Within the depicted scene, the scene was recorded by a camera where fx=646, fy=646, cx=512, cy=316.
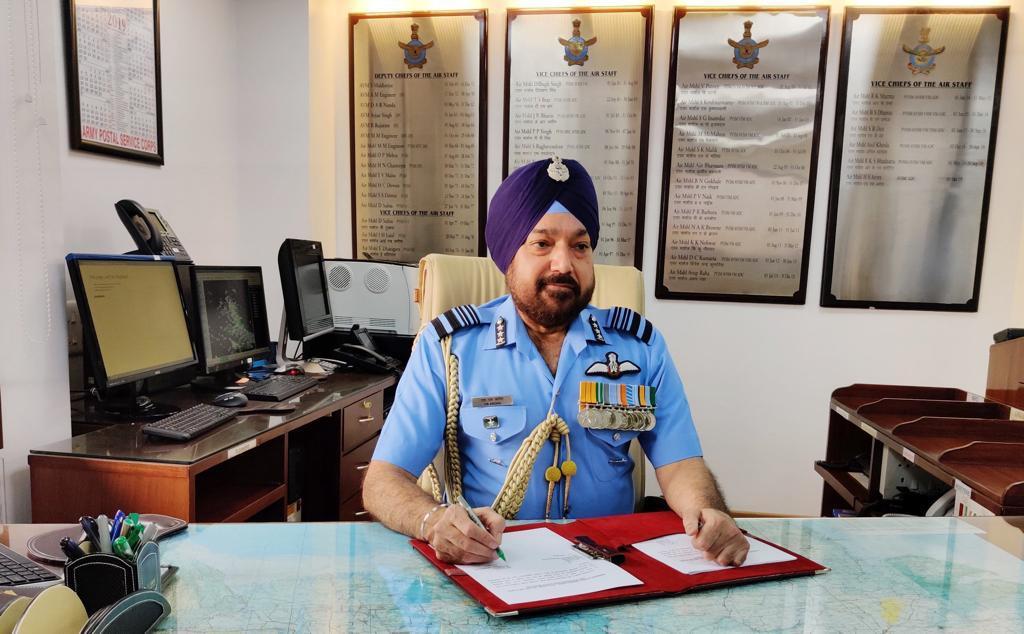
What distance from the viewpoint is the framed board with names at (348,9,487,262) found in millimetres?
3289

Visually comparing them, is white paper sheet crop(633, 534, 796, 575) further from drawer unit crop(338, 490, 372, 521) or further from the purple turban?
drawer unit crop(338, 490, 372, 521)

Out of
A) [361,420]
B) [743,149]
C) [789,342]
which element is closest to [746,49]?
[743,149]

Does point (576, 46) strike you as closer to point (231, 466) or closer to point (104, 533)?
point (231, 466)

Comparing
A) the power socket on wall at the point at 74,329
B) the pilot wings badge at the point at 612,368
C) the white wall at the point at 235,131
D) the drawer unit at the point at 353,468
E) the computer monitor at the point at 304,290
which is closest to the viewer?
the pilot wings badge at the point at 612,368

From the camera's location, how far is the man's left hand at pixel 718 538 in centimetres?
92

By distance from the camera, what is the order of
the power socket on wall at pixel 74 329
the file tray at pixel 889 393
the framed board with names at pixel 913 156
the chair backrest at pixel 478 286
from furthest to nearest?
1. the framed board with names at pixel 913 156
2. the file tray at pixel 889 393
3. the power socket on wall at pixel 74 329
4. the chair backrest at pixel 478 286

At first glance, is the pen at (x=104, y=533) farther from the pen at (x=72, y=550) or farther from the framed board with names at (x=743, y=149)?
the framed board with names at (x=743, y=149)

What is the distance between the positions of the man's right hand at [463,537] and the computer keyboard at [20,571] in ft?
1.75

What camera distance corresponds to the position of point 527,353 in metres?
1.46

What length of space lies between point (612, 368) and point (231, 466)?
1299mm

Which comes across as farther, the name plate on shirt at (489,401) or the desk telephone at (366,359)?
the desk telephone at (366,359)

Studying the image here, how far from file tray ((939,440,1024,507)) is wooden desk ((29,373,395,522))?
1.54m

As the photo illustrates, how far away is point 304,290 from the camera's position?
107 inches

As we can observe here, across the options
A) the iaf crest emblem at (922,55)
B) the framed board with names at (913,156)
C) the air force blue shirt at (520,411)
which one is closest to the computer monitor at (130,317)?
the air force blue shirt at (520,411)
